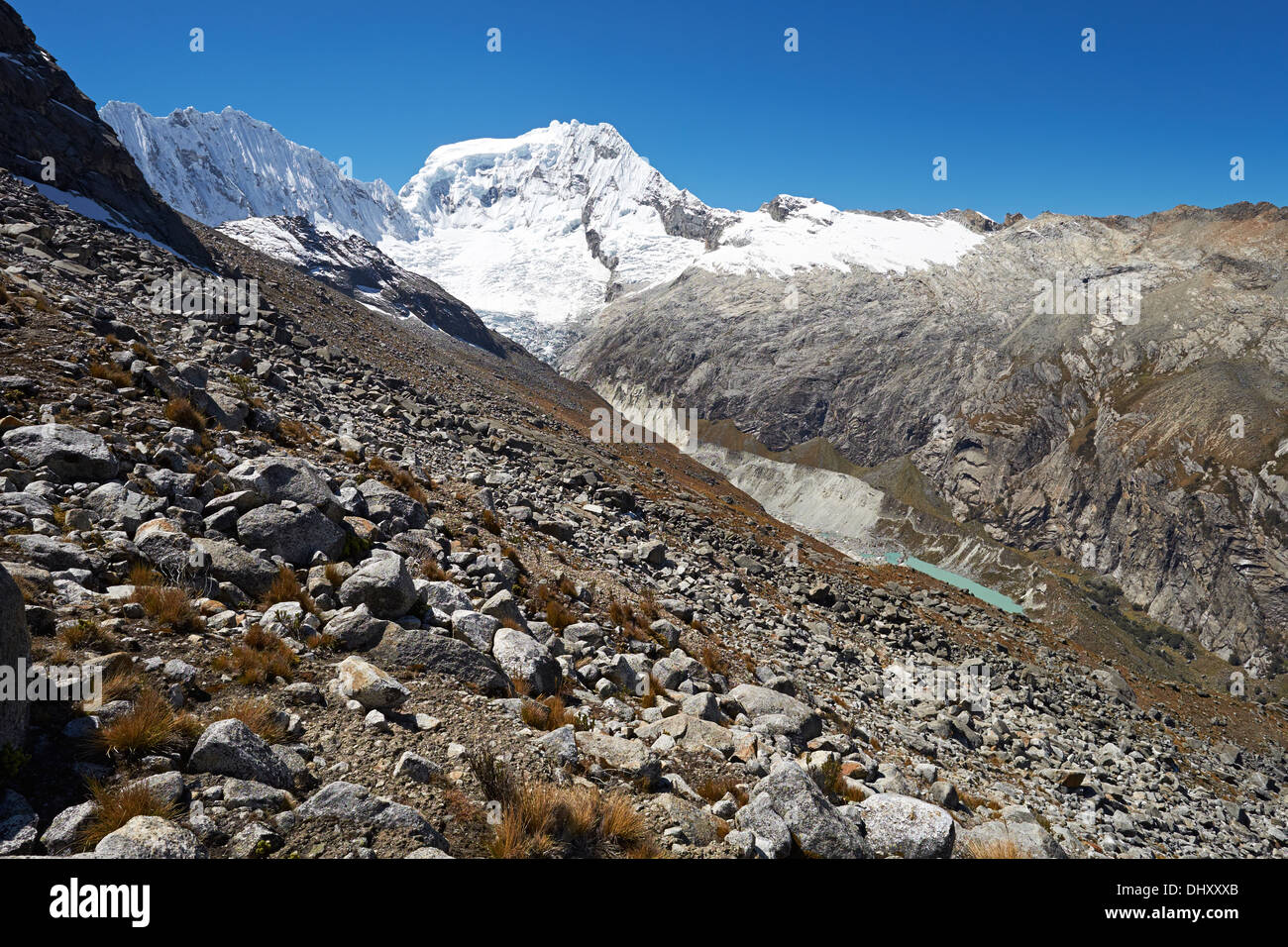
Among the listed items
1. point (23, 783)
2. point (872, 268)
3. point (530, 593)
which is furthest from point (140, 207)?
point (872, 268)

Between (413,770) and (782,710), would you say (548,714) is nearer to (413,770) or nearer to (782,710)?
(413,770)

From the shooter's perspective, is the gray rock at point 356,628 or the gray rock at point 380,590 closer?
the gray rock at point 356,628

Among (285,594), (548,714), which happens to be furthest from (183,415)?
(548,714)

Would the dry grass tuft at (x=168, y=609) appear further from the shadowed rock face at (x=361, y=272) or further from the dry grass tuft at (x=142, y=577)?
the shadowed rock face at (x=361, y=272)

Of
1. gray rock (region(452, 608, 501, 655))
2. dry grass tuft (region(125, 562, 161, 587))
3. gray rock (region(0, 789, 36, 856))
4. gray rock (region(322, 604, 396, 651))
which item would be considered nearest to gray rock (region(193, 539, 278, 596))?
dry grass tuft (region(125, 562, 161, 587))

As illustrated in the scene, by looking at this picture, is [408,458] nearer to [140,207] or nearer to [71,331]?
[71,331]

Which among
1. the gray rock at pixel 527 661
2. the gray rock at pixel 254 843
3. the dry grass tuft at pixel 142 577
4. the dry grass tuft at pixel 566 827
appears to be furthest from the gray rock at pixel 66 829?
the gray rock at pixel 527 661
